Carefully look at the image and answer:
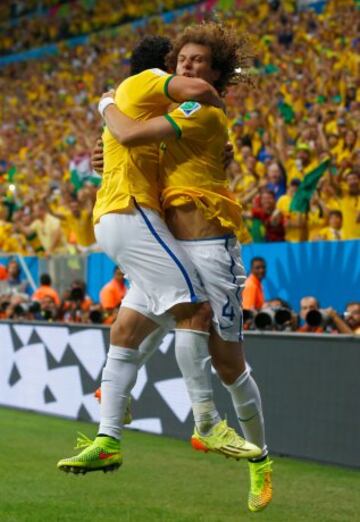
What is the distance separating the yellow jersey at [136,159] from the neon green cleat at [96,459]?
1.06 meters

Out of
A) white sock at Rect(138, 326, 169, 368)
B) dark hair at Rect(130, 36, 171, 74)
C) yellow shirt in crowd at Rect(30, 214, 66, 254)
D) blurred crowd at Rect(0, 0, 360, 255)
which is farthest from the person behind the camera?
yellow shirt in crowd at Rect(30, 214, 66, 254)

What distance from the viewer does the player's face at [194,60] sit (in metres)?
5.02

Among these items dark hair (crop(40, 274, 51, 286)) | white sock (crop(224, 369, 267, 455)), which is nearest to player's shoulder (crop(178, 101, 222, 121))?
white sock (crop(224, 369, 267, 455))

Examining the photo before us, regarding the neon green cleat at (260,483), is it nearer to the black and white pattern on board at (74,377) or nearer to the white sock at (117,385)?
the white sock at (117,385)

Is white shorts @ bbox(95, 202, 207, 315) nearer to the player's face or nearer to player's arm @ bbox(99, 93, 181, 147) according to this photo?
player's arm @ bbox(99, 93, 181, 147)

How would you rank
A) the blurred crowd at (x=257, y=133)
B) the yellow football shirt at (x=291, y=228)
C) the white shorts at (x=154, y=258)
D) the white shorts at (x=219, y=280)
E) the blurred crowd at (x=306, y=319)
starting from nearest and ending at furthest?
1. the white shorts at (x=154, y=258)
2. the white shorts at (x=219, y=280)
3. the blurred crowd at (x=306, y=319)
4. the yellow football shirt at (x=291, y=228)
5. the blurred crowd at (x=257, y=133)

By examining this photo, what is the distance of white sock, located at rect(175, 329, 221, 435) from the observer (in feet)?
16.2

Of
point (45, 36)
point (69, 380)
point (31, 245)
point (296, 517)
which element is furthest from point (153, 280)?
point (45, 36)

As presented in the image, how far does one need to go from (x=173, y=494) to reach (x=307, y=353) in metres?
2.25

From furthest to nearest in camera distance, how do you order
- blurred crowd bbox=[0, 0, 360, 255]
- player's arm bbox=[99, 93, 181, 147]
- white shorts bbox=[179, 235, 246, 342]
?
blurred crowd bbox=[0, 0, 360, 255] → white shorts bbox=[179, 235, 246, 342] → player's arm bbox=[99, 93, 181, 147]

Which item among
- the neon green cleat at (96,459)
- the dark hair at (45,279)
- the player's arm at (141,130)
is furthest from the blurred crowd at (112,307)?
the player's arm at (141,130)

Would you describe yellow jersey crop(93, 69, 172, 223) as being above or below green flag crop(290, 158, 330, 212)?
above

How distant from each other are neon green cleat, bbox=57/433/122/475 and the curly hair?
177 cm

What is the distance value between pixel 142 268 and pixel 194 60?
0.99m
